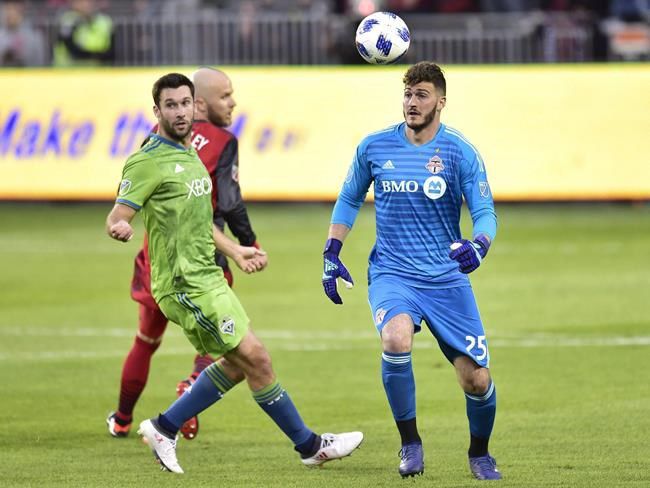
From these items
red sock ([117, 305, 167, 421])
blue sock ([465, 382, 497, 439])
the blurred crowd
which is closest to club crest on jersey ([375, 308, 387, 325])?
blue sock ([465, 382, 497, 439])

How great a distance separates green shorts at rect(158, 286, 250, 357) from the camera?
8000 millimetres

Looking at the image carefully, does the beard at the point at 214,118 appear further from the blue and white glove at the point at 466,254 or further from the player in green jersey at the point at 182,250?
the blue and white glove at the point at 466,254

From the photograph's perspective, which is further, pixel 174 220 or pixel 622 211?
pixel 622 211

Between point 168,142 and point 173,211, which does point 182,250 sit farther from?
point 168,142

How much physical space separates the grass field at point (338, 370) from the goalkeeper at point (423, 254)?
15.7 inches

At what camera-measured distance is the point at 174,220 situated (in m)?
8.02

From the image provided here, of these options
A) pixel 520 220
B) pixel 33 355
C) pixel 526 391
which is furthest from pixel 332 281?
pixel 520 220

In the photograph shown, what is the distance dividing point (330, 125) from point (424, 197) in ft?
46.3

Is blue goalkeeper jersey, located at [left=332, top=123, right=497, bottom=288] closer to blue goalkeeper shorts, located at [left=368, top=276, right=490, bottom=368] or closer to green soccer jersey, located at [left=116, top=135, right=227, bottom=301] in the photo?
blue goalkeeper shorts, located at [left=368, top=276, right=490, bottom=368]

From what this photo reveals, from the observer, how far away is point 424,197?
812cm

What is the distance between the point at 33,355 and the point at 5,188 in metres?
10.5

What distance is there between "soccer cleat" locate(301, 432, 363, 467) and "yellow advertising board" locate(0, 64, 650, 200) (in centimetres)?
1344

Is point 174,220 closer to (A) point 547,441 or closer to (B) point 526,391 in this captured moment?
(A) point 547,441

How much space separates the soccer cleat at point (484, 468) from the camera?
791 cm
